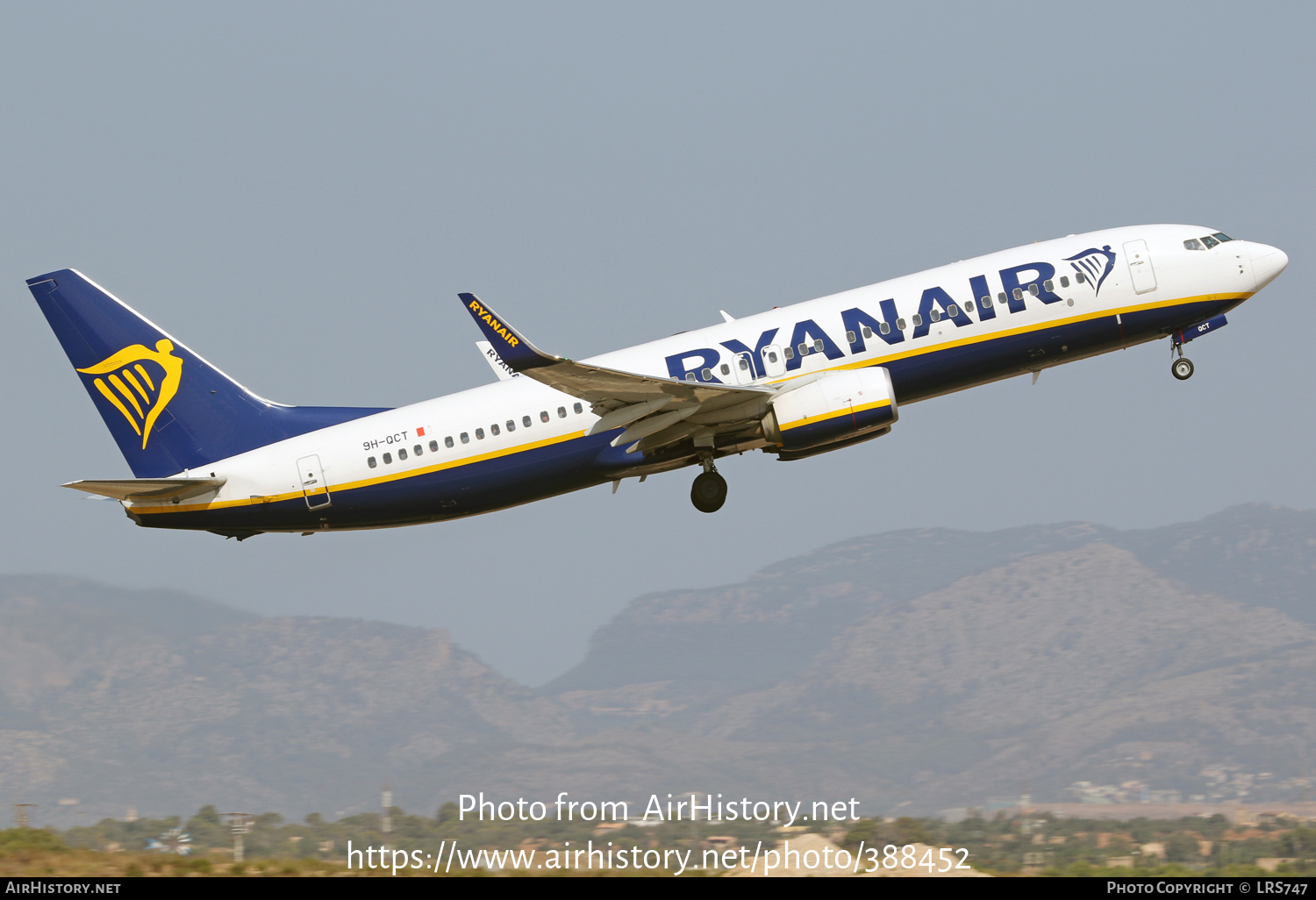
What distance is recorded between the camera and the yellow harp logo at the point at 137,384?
39500 millimetres

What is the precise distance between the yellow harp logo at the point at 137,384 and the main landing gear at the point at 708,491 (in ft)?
50.7

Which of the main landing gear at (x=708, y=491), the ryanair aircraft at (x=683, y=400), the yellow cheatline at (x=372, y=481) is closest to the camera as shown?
the ryanair aircraft at (x=683, y=400)

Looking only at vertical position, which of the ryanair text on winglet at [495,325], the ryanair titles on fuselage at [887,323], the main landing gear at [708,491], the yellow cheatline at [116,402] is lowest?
the main landing gear at [708,491]

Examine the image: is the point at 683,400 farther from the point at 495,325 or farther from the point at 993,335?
the point at 993,335

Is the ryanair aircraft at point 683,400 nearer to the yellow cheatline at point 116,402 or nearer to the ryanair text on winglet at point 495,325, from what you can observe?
the yellow cheatline at point 116,402

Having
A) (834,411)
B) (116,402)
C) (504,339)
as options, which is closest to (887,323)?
(834,411)

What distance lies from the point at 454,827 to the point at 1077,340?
67.3 meters

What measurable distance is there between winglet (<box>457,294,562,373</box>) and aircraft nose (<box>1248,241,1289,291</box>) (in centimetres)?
2053

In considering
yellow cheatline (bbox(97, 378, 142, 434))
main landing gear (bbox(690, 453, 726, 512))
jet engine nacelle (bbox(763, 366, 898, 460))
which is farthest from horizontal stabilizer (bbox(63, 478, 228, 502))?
jet engine nacelle (bbox(763, 366, 898, 460))

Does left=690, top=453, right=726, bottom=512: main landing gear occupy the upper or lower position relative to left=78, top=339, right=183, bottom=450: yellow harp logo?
lower

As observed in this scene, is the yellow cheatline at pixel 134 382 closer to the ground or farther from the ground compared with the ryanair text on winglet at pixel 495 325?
farther from the ground

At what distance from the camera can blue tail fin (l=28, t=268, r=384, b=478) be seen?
39.3 meters

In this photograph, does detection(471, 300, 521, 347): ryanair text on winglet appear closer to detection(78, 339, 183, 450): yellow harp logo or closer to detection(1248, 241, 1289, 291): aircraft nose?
detection(78, 339, 183, 450): yellow harp logo

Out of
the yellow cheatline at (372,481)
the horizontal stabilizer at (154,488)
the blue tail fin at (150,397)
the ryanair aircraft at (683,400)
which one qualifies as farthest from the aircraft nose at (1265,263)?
the horizontal stabilizer at (154,488)
